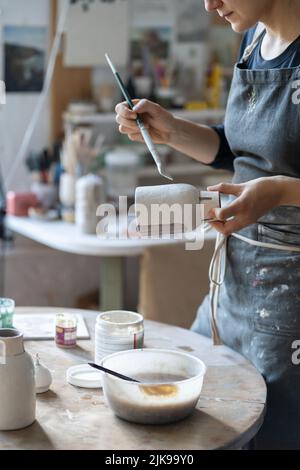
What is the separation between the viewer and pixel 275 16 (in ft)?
5.44

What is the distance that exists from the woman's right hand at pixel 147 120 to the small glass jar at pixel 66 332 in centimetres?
44

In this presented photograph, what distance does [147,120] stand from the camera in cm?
186

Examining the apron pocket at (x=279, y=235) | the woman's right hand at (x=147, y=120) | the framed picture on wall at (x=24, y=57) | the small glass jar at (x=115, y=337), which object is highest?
the framed picture on wall at (x=24, y=57)

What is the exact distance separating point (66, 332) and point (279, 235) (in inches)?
19.3

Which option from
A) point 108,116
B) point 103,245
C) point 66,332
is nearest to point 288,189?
point 66,332

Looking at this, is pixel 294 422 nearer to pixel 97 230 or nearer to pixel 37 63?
pixel 97 230

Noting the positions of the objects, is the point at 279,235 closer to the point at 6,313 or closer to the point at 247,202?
the point at 247,202

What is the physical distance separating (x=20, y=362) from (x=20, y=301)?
224 centimetres

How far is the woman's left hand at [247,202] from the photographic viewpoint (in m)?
1.46

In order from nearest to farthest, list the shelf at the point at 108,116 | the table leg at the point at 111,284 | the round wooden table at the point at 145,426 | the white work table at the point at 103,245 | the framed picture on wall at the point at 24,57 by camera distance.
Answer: the round wooden table at the point at 145,426, the white work table at the point at 103,245, the table leg at the point at 111,284, the framed picture on wall at the point at 24,57, the shelf at the point at 108,116

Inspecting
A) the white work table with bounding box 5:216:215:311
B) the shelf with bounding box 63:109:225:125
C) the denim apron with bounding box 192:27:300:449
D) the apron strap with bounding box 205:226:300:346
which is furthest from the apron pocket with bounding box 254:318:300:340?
the shelf with bounding box 63:109:225:125

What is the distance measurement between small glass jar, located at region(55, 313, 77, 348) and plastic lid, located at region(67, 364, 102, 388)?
0.15 m

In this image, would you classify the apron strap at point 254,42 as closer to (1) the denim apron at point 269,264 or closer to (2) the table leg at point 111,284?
(1) the denim apron at point 269,264

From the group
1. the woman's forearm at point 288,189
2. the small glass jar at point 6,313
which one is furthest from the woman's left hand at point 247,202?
the small glass jar at point 6,313
